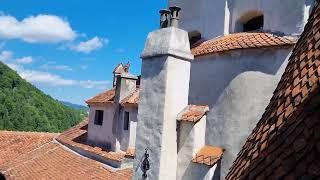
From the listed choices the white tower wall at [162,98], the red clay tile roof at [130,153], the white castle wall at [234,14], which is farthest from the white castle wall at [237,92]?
the red clay tile roof at [130,153]

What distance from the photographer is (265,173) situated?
3.48 m

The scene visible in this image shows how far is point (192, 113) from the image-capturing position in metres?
8.12

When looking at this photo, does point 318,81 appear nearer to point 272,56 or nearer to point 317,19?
point 317,19

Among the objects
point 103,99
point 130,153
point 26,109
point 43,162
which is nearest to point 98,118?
point 103,99

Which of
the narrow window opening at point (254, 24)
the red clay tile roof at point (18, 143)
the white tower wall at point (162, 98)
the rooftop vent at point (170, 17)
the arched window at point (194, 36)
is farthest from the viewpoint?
the red clay tile roof at point (18, 143)

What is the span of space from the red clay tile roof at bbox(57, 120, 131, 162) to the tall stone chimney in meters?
8.51

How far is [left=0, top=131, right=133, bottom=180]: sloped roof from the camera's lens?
16.3m

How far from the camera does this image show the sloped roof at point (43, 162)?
53.4 feet

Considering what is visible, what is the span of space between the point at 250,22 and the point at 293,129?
7.20 meters

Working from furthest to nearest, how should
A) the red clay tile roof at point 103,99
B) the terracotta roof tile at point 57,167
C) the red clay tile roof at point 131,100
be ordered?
the red clay tile roof at point 103,99 < the red clay tile roof at point 131,100 < the terracotta roof tile at point 57,167

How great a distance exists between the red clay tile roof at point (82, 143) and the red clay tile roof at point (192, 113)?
28.0ft

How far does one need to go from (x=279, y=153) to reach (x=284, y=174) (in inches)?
12.0

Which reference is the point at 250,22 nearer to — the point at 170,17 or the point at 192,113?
the point at 170,17

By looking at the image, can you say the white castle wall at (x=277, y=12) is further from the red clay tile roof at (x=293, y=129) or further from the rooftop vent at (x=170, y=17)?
the red clay tile roof at (x=293, y=129)
